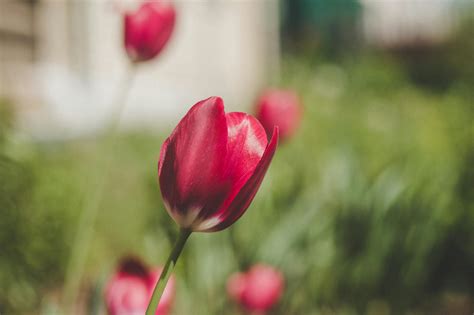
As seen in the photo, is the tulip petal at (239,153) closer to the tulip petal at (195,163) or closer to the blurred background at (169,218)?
the tulip petal at (195,163)

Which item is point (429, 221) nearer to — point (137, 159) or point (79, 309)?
point (79, 309)

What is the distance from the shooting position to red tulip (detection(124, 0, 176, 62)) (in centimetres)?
125

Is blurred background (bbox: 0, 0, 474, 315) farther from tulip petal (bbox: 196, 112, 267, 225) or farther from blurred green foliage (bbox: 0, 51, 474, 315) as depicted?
tulip petal (bbox: 196, 112, 267, 225)

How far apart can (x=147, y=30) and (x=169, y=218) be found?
112 cm

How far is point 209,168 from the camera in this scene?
0.57 m

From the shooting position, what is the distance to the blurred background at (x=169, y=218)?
6.85 ft

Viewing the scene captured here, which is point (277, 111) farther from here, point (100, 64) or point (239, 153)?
point (100, 64)

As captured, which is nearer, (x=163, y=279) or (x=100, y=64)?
(x=163, y=279)

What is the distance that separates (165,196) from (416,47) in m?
17.2

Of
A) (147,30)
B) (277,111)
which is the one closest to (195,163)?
(147,30)

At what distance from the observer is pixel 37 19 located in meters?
6.39

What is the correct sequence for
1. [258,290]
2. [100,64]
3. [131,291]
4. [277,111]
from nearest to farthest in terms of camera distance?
[131,291]
[258,290]
[277,111]
[100,64]

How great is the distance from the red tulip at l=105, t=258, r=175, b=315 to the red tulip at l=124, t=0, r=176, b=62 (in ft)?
1.58

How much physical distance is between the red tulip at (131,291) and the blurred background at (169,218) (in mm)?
281
